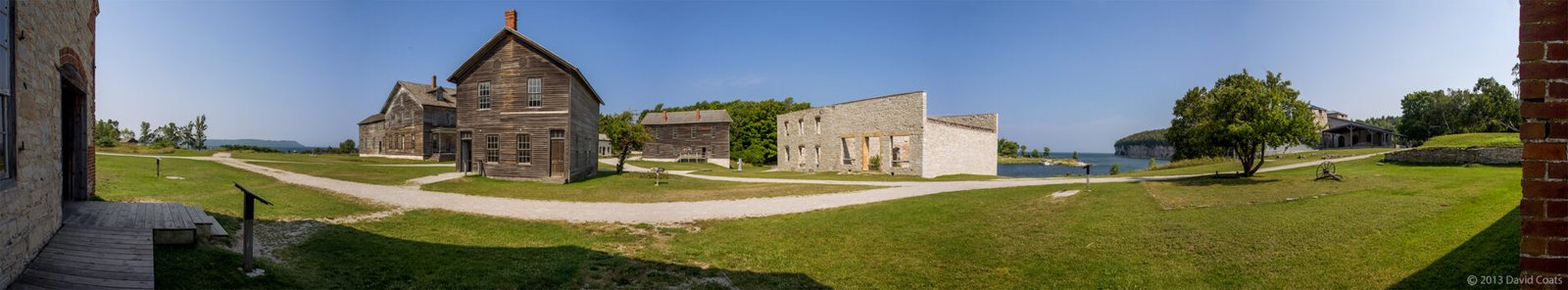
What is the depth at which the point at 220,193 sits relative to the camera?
15453 millimetres

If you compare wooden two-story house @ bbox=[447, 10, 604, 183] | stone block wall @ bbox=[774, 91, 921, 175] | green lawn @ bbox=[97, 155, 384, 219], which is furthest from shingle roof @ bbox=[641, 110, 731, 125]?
green lawn @ bbox=[97, 155, 384, 219]

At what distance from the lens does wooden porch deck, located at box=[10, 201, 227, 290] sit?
5.43m

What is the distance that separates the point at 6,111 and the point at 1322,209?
17855mm

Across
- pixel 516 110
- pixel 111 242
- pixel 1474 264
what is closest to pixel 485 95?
pixel 516 110

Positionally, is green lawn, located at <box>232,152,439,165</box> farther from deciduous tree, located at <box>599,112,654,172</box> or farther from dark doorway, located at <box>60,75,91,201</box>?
dark doorway, located at <box>60,75,91,201</box>

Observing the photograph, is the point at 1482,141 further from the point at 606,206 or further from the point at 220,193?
the point at 220,193

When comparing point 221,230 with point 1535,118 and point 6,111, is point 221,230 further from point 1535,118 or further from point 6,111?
A: point 1535,118

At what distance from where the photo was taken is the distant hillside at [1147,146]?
134m

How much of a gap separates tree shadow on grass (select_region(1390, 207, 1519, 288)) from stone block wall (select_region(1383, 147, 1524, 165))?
1555 centimetres

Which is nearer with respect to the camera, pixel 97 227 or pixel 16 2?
pixel 16 2

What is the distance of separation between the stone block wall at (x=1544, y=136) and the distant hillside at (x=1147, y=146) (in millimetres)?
146890

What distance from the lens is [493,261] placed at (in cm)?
837

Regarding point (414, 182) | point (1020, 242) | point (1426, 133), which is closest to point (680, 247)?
point (1020, 242)

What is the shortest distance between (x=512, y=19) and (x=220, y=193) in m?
12.1
